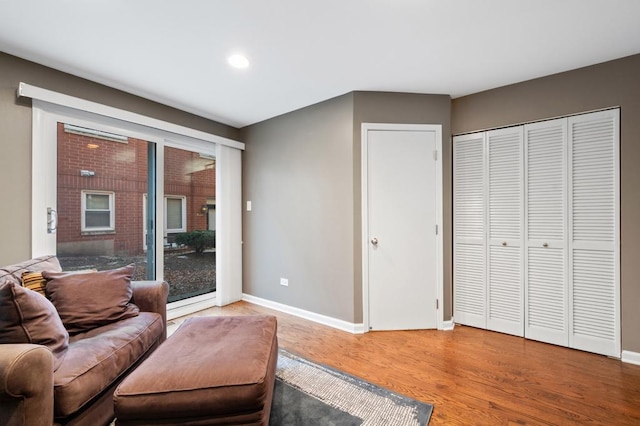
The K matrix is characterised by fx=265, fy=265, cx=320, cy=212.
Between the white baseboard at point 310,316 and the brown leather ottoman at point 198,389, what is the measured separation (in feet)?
4.78

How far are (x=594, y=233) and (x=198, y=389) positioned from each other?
10.2ft

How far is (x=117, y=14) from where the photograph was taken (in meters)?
1.66

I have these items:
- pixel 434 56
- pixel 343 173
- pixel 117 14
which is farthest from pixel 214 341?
pixel 434 56

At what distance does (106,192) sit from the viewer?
262 centimetres

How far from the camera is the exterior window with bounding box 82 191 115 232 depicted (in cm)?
248

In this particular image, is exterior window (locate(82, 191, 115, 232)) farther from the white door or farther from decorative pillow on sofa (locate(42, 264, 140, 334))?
the white door

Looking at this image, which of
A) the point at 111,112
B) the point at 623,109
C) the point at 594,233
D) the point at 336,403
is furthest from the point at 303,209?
the point at 623,109

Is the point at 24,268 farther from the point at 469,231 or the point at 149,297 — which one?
the point at 469,231

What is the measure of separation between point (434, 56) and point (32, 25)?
2.83 meters

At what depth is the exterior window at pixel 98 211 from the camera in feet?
8.14

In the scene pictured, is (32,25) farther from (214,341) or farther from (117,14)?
(214,341)

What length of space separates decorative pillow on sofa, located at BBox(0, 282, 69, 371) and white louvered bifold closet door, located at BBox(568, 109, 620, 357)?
144 inches

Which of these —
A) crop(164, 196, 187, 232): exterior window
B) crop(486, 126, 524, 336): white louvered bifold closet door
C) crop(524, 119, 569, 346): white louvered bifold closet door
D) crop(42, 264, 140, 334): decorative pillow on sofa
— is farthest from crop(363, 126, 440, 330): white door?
crop(164, 196, 187, 232): exterior window

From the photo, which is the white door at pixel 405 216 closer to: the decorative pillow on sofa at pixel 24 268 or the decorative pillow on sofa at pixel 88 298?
the decorative pillow on sofa at pixel 88 298
